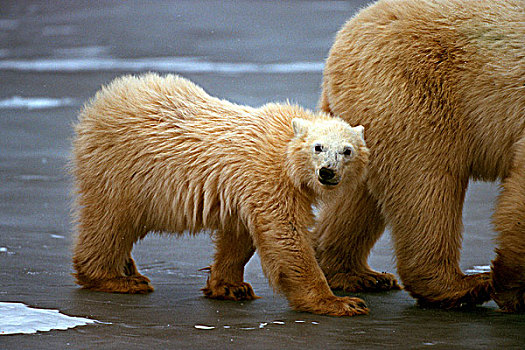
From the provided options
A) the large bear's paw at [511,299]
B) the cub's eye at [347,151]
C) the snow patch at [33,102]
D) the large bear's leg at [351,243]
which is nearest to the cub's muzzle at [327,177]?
the cub's eye at [347,151]

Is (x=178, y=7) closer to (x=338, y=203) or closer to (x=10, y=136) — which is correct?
(x=10, y=136)

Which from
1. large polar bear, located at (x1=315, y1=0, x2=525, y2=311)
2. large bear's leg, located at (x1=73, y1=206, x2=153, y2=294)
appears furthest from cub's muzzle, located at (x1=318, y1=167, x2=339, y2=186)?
large bear's leg, located at (x1=73, y1=206, x2=153, y2=294)

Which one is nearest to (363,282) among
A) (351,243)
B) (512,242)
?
(351,243)

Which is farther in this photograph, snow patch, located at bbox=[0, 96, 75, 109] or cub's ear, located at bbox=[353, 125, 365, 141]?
snow patch, located at bbox=[0, 96, 75, 109]

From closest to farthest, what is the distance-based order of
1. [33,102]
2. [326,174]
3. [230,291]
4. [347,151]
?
1. [326,174]
2. [347,151]
3. [230,291]
4. [33,102]

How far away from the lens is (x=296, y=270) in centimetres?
498

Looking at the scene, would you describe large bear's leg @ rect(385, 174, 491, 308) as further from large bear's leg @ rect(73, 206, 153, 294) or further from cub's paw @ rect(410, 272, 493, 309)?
large bear's leg @ rect(73, 206, 153, 294)

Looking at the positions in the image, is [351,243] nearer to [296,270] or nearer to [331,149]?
[296,270]

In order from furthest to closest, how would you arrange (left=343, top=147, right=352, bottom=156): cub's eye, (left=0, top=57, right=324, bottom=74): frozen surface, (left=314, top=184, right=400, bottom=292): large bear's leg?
(left=0, top=57, right=324, bottom=74): frozen surface, (left=314, top=184, right=400, bottom=292): large bear's leg, (left=343, top=147, right=352, bottom=156): cub's eye

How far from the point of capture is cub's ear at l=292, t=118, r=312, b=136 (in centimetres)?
509

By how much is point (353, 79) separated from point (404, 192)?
0.75 m

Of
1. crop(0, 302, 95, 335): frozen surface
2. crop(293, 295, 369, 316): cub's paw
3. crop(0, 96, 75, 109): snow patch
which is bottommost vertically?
crop(0, 302, 95, 335): frozen surface

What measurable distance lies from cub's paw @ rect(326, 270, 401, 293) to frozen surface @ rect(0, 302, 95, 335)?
187 centimetres

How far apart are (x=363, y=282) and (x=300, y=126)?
Result: 1345 millimetres
